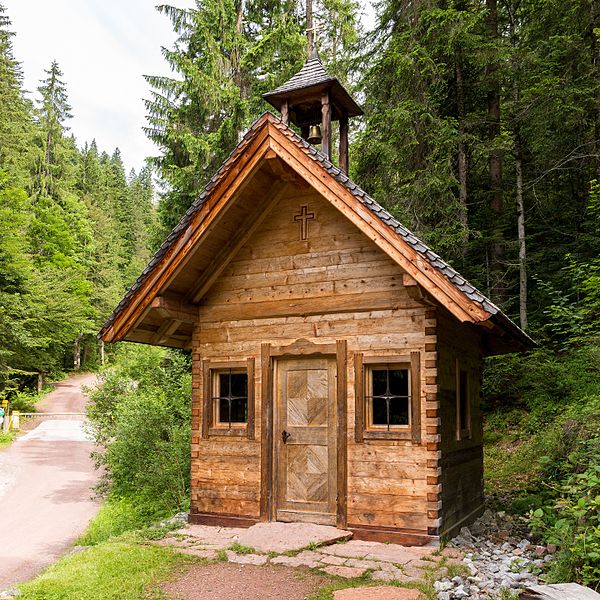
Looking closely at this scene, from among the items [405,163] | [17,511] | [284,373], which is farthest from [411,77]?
[17,511]

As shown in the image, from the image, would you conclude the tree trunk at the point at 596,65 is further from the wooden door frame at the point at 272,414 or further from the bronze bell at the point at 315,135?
the wooden door frame at the point at 272,414

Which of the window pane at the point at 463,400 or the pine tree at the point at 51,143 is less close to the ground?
the pine tree at the point at 51,143

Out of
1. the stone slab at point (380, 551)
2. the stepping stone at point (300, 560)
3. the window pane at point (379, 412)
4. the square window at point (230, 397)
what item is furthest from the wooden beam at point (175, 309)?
the stone slab at point (380, 551)

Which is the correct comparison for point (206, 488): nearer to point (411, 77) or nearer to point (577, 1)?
point (411, 77)

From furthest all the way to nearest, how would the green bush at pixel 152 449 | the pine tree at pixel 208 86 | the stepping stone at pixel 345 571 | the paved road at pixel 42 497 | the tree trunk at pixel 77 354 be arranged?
the tree trunk at pixel 77 354 < the pine tree at pixel 208 86 < the green bush at pixel 152 449 < the paved road at pixel 42 497 < the stepping stone at pixel 345 571

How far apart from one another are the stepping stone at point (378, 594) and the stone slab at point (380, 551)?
100 cm

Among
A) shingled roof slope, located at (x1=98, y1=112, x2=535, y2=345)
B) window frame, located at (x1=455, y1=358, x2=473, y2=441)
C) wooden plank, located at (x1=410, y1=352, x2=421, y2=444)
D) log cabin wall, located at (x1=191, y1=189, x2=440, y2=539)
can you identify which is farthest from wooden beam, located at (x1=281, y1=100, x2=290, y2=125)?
window frame, located at (x1=455, y1=358, x2=473, y2=441)

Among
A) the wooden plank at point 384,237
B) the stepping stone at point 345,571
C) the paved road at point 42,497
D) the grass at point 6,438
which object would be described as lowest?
the paved road at point 42,497

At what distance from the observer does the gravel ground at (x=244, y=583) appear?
5.77 m

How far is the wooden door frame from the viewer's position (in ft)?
26.5

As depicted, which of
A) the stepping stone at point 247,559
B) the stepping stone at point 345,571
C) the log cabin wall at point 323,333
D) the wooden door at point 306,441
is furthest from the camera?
the wooden door at point 306,441

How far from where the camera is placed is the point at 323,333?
8.58 meters

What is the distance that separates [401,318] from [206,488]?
396 cm

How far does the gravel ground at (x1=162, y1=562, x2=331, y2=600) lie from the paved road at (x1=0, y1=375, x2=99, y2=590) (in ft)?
16.1
